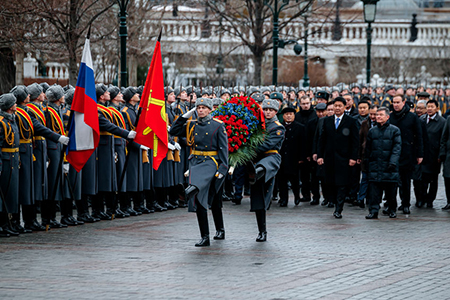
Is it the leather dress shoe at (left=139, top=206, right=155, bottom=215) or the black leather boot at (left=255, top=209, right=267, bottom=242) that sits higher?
the black leather boot at (left=255, top=209, right=267, bottom=242)

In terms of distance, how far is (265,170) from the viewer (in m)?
12.5

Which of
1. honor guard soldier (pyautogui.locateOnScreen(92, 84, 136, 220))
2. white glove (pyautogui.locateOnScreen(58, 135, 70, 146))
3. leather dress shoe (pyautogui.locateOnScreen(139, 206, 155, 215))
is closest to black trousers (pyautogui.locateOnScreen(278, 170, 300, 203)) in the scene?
leather dress shoe (pyautogui.locateOnScreen(139, 206, 155, 215))

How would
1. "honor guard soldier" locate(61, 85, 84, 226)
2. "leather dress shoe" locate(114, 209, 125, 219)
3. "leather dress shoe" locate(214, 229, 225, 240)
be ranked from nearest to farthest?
"leather dress shoe" locate(214, 229, 225, 240), "honor guard soldier" locate(61, 85, 84, 226), "leather dress shoe" locate(114, 209, 125, 219)

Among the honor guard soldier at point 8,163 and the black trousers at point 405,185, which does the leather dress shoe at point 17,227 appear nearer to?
the honor guard soldier at point 8,163

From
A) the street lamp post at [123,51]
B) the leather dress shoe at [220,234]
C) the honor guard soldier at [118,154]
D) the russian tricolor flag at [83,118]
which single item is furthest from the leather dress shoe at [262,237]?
the street lamp post at [123,51]

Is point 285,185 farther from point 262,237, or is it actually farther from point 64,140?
point 64,140

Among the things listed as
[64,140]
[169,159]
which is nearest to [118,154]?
[169,159]

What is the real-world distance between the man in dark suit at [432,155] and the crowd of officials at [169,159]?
0.06 feet

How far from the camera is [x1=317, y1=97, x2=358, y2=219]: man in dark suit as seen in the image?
1548 centimetres

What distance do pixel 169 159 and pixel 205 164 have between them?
416 cm

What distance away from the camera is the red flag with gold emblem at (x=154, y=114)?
13477 millimetres

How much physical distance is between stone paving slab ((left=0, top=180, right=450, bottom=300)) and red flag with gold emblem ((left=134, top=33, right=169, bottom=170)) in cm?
130

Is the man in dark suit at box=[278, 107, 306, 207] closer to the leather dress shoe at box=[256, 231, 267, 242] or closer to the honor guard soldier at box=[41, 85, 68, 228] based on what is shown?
the leather dress shoe at box=[256, 231, 267, 242]

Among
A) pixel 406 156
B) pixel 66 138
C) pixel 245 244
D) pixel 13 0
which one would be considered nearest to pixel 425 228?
pixel 406 156
